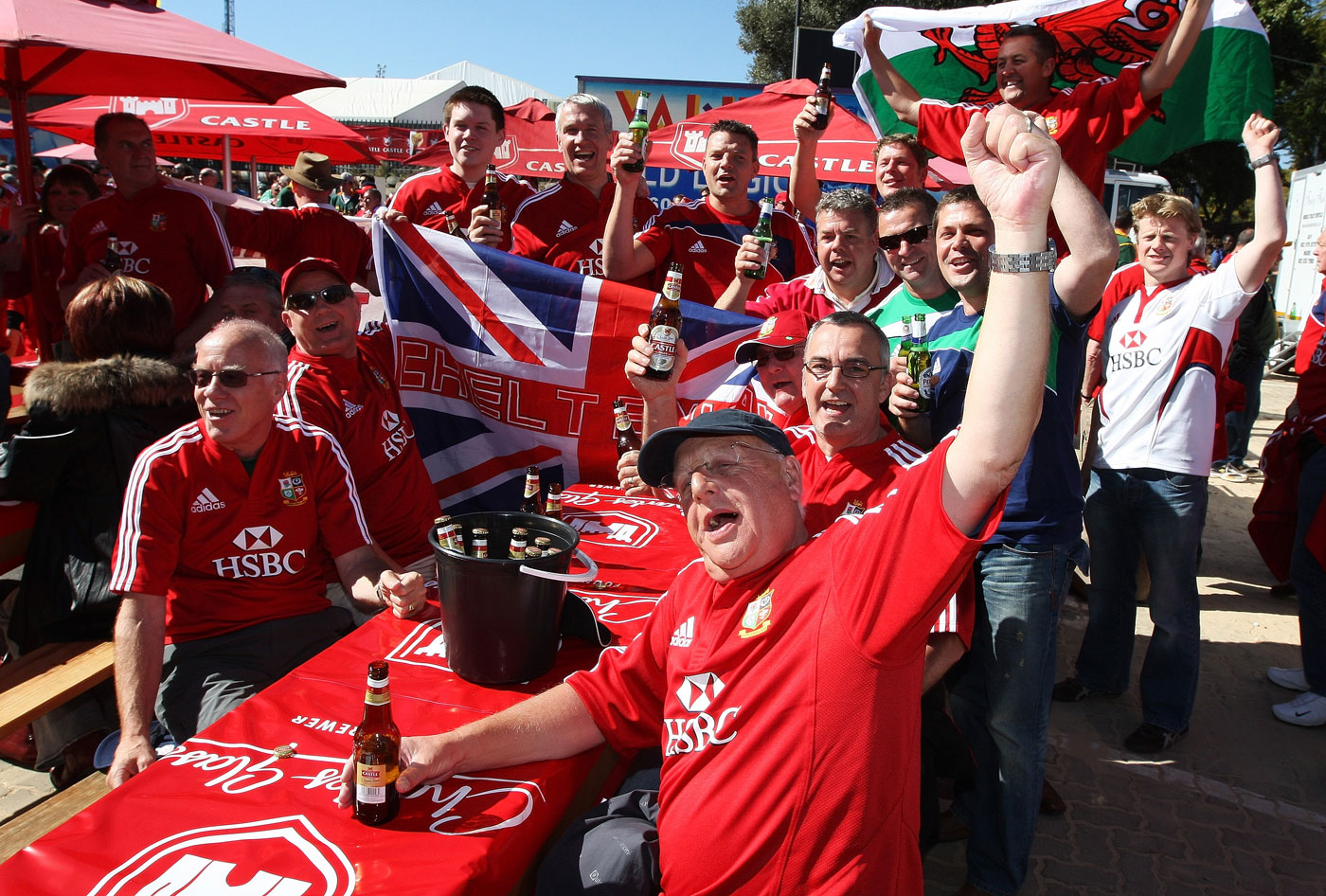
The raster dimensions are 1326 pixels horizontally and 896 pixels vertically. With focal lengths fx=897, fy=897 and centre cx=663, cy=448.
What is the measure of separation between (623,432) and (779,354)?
3.21 feet

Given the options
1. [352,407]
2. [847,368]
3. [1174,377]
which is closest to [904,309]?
[847,368]

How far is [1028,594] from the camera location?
9.60 feet

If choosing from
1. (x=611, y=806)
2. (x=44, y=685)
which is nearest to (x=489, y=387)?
(x=44, y=685)

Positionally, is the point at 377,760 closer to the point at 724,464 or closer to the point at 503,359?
the point at 724,464

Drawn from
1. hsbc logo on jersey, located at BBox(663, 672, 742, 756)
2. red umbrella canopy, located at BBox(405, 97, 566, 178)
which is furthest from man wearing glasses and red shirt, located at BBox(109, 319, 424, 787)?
red umbrella canopy, located at BBox(405, 97, 566, 178)

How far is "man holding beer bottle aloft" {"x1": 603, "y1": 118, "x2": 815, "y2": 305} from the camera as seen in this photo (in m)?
4.92

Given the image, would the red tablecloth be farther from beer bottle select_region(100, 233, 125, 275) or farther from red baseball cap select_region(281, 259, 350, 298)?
beer bottle select_region(100, 233, 125, 275)

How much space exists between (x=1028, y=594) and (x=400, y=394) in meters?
3.28

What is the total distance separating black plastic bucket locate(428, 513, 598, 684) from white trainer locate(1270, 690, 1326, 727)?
4.26 metres

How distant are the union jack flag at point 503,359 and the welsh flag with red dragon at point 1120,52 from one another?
254 cm

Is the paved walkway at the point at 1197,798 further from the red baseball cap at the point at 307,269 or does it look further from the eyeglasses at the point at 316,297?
the red baseball cap at the point at 307,269

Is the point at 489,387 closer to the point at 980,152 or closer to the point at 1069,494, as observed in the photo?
the point at 1069,494

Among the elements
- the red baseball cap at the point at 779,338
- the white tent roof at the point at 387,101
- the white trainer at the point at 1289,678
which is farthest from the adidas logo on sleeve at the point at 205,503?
the white tent roof at the point at 387,101

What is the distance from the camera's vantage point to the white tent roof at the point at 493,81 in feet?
122
